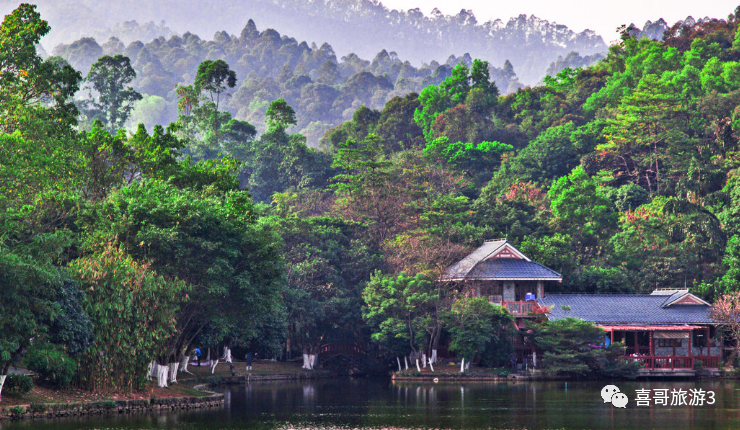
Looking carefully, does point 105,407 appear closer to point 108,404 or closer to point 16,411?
point 108,404

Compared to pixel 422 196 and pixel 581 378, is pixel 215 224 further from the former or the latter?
pixel 422 196

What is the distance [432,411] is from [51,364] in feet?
46.0

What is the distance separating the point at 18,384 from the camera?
2708cm

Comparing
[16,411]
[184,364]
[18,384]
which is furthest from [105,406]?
[184,364]

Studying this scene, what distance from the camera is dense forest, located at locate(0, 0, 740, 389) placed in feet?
102

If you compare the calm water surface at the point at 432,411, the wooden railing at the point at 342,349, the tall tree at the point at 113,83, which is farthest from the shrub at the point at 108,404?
the tall tree at the point at 113,83

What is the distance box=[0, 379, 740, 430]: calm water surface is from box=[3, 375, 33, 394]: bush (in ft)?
6.54

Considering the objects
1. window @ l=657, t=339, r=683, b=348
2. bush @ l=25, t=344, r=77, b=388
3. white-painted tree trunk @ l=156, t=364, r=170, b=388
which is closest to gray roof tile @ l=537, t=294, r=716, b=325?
window @ l=657, t=339, r=683, b=348

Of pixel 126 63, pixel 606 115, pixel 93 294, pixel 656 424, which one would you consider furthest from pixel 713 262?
pixel 126 63

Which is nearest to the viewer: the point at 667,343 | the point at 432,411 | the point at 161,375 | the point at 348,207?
the point at 432,411

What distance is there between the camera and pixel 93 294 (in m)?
29.6

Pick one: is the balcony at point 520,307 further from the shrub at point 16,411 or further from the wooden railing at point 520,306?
the shrub at point 16,411

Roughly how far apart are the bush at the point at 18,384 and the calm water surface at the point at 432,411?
1994mm

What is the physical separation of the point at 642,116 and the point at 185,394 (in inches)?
1979
